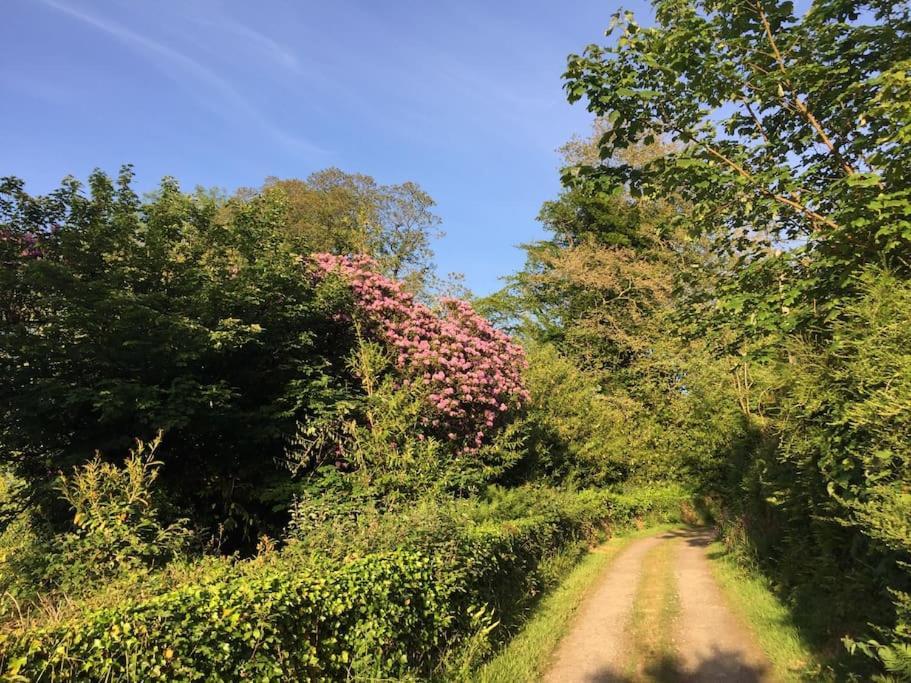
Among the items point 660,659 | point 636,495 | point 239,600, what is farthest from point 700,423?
point 239,600

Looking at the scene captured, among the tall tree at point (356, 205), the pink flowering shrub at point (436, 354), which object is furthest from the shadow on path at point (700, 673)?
the tall tree at point (356, 205)

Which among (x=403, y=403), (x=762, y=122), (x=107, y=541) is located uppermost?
(x=762, y=122)

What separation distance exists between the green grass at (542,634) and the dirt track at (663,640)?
15 centimetres

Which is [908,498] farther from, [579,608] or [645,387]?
[645,387]

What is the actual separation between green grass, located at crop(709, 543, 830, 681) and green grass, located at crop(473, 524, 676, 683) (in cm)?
236

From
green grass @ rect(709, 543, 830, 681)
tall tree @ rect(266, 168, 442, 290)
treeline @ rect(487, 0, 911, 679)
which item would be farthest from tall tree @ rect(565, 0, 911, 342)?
tall tree @ rect(266, 168, 442, 290)

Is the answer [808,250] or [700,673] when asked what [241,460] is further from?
[808,250]

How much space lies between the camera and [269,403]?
1136cm

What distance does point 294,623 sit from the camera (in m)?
4.27

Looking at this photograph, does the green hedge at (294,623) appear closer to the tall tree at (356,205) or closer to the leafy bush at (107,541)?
the leafy bush at (107,541)

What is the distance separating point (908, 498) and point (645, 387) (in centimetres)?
2488

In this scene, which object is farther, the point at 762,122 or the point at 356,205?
the point at 356,205

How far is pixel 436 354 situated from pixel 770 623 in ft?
24.0

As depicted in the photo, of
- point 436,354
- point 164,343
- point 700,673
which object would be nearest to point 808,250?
point 700,673
